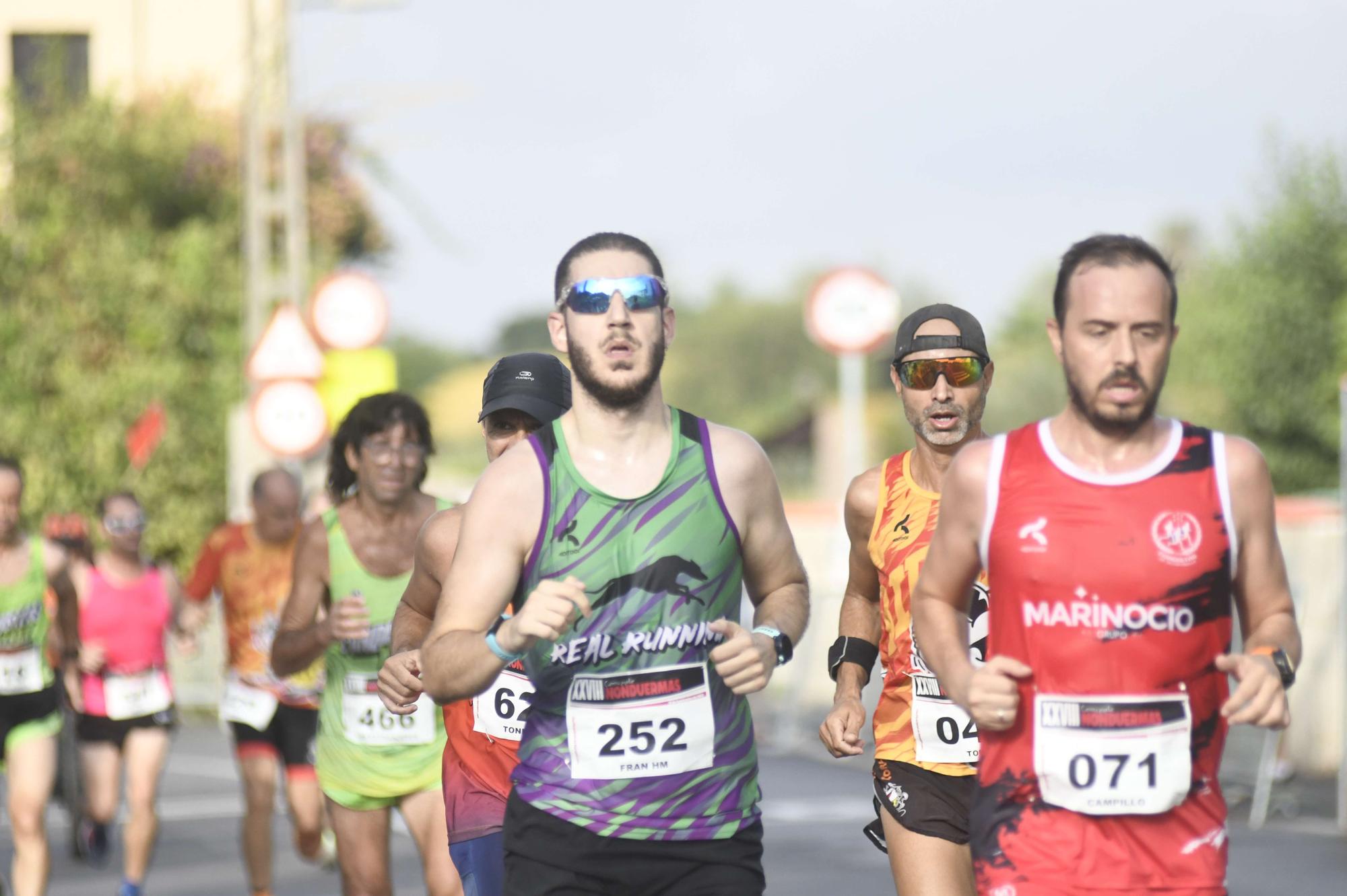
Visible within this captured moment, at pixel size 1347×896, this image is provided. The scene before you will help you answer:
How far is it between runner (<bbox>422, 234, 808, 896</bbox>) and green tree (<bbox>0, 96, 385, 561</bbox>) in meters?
21.7

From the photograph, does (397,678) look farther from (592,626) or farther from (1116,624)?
(1116,624)

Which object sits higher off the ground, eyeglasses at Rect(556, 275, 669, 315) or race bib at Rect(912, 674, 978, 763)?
eyeglasses at Rect(556, 275, 669, 315)

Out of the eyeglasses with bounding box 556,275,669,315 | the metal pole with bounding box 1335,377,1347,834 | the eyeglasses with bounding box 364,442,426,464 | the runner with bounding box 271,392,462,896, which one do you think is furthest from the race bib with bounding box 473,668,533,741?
the metal pole with bounding box 1335,377,1347,834

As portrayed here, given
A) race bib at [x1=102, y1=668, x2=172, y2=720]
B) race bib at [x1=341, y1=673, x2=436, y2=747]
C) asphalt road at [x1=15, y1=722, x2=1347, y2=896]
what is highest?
race bib at [x1=341, y1=673, x2=436, y2=747]

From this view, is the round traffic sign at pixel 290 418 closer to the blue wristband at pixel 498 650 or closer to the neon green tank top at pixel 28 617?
the neon green tank top at pixel 28 617

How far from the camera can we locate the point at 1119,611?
4121 millimetres

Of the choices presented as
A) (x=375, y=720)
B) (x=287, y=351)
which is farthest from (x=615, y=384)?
(x=287, y=351)

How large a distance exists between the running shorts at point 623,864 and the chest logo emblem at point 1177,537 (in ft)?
3.78

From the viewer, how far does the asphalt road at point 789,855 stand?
35.2 feet

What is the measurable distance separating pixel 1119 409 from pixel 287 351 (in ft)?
44.1

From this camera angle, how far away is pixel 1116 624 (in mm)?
4121

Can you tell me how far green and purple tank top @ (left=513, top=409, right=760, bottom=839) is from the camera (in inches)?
178

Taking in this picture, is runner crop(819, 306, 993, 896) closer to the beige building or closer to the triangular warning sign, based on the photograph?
the triangular warning sign

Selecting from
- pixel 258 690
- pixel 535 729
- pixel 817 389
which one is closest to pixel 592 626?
pixel 535 729
